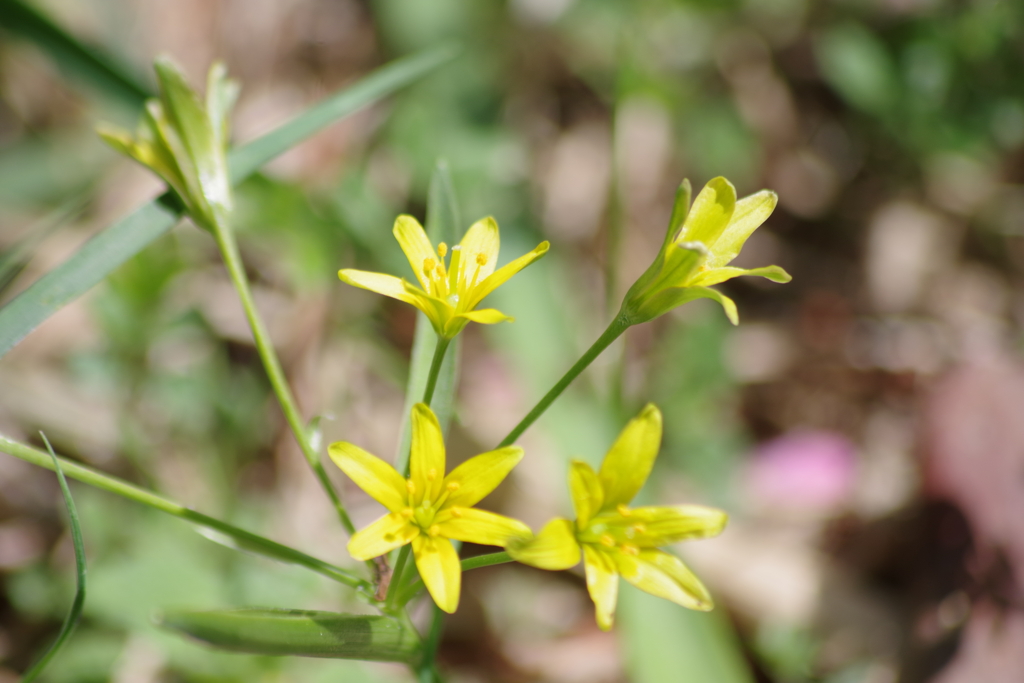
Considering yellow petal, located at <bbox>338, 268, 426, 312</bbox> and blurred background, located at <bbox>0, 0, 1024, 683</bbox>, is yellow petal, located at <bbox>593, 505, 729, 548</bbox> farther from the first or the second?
blurred background, located at <bbox>0, 0, 1024, 683</bbox>

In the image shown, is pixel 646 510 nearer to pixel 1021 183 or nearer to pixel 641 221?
pixel 641 221

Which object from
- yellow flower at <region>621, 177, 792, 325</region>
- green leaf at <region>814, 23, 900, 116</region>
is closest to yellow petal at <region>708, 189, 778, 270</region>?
yellow flower at <region>621, 177, 792, 325</region>

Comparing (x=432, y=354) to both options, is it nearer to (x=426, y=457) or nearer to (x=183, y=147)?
(x=426, y=457)

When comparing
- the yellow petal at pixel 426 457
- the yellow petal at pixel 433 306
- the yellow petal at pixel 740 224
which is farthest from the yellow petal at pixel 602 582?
the yellow petal at pixel 740 224

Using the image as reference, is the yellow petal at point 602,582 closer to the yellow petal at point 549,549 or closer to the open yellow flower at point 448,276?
the yellow petal at point 549,549

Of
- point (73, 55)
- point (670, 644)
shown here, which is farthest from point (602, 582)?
point (73, 55)

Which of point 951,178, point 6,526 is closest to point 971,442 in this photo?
point 951,178
